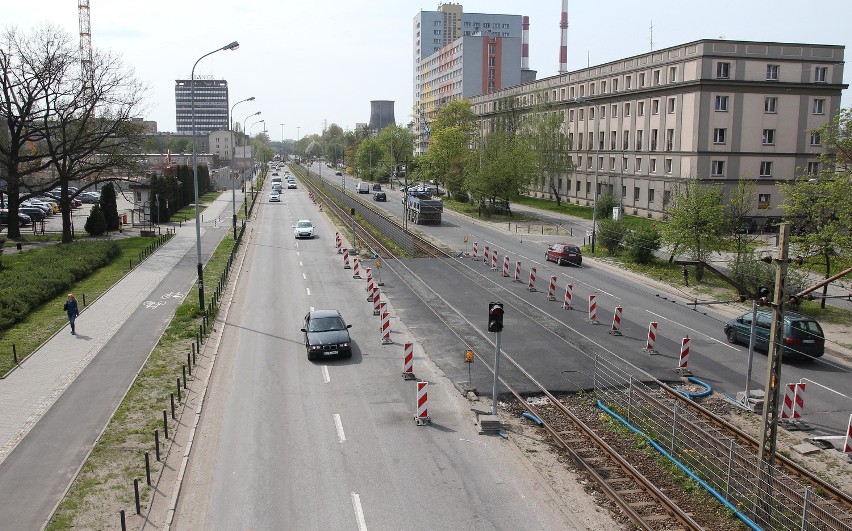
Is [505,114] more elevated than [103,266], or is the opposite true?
[505,114]

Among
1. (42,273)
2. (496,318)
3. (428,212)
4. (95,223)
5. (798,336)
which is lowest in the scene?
(798,336)

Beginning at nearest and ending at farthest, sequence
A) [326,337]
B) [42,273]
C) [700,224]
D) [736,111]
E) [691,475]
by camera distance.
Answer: [691,475], [326,337], [42,273], [700,224], [736,111]

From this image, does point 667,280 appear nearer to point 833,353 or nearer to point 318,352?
point 833,353

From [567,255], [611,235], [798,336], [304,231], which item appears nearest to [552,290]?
[567,255]

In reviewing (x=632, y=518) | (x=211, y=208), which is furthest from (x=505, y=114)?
(x=632, y=518)

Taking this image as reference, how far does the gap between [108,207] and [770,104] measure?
2277 inches

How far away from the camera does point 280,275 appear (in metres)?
39.2

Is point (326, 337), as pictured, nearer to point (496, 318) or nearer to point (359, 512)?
point (496, 318)

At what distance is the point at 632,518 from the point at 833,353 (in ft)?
52.7

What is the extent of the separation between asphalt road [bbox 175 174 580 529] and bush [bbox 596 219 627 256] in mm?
25054

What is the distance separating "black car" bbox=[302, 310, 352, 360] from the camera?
2272 centimetres

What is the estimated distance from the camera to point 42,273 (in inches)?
1351

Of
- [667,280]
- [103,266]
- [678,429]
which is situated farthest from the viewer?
[103,266]

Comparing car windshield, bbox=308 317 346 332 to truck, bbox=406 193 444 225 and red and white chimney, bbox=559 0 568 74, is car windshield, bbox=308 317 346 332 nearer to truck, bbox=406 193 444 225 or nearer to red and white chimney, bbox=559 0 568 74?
truck, bbox=406 193 444 225
